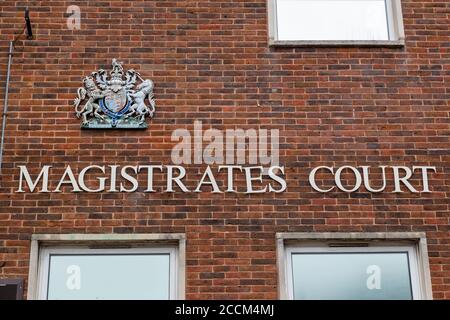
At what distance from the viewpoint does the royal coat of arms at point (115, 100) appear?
9.56 meters

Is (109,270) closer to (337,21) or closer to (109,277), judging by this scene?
(109,277)

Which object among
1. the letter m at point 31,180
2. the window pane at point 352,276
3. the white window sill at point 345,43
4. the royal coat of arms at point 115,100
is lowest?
the window pane at point 352,276

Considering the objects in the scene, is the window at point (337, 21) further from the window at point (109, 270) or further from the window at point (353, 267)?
the window at point (109, 270)

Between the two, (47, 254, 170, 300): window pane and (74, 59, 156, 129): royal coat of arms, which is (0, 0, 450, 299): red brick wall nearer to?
(74, 59, 156, 129): royal coat of arms

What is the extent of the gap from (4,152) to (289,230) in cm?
311

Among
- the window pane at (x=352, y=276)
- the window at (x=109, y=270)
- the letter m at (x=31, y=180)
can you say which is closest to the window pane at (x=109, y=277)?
the window at (x=109, y=270)

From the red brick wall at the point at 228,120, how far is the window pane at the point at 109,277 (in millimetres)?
306

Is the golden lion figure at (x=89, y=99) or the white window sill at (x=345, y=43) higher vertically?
the white window sill at (x=345, y=43)

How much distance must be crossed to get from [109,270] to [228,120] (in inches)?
80.2

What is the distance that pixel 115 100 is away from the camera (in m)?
9.66

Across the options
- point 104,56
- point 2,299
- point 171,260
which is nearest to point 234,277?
point 171,260

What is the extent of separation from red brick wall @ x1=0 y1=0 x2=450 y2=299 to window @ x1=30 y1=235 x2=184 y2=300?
0.18 metres

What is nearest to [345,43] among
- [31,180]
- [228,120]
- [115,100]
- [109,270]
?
[228,120]

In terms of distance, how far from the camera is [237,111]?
9.66 m
